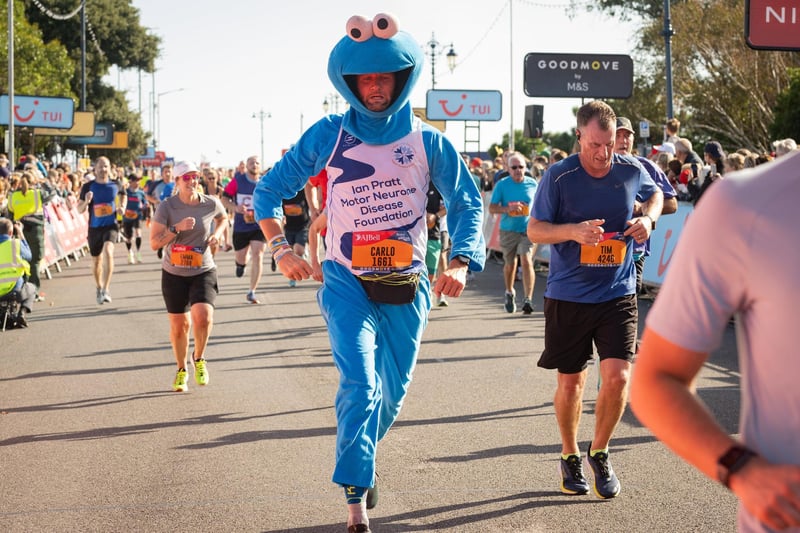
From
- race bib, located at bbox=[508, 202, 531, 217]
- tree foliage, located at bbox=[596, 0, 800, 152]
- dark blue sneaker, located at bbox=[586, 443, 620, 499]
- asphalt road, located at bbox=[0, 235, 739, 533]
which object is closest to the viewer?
asphalt road, located at bbox=[0, 235, 739, 533]

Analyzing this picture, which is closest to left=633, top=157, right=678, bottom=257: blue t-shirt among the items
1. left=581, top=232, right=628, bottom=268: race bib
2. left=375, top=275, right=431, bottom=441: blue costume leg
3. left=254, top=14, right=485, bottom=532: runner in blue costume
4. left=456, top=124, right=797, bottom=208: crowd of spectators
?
left=581, top=232, right=628, bottom=268: race bib

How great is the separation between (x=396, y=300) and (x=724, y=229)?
3407mm

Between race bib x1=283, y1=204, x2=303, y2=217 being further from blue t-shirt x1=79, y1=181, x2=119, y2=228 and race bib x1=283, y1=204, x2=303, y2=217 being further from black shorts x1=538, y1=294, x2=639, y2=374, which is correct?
black shorts x1=538, y1=294, x2=639, y2=374

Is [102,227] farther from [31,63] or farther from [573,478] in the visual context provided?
[31,63]

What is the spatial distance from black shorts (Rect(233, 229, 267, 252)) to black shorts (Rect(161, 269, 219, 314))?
689cm

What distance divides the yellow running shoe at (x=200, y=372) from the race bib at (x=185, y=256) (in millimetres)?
750

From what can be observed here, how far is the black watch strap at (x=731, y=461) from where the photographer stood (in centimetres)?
190

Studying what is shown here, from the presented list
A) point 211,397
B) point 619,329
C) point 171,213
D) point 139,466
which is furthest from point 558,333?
point 171,213

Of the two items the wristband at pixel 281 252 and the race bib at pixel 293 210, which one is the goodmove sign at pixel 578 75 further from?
the wristband at pixel 281 252

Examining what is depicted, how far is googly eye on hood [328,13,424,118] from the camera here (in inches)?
209

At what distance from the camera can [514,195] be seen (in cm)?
1416

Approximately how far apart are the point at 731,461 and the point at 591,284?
4.03 m

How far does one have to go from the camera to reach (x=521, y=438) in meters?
7.24

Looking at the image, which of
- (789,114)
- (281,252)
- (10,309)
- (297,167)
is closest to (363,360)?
(281,252)
